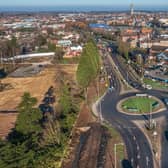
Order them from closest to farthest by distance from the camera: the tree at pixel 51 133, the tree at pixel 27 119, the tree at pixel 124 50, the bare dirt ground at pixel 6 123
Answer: the tree at pixel 27 119 < the tree at pixel 51 133 < the bare dirt ground at pixel 6 123 < the tree at pixel 124 50

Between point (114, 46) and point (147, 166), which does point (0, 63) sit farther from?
point (147, 166)

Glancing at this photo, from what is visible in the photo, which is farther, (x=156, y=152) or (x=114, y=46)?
(x=114, y=46)

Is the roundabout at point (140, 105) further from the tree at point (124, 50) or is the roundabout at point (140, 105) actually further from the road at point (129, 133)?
the tree at point (124, 50)

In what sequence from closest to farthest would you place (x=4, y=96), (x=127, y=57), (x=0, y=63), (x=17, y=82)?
(x=4, y=96)
(x=17, y=82)
(x=127, y=57)
(x=0, y=63)

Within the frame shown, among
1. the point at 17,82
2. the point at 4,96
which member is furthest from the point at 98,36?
the point at 4,96

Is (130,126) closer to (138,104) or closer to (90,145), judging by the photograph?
(90,145)

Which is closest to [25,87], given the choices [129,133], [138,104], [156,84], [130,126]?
[138,104]

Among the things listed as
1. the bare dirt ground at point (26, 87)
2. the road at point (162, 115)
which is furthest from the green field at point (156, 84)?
the bare dirt ground at point (26, 87)

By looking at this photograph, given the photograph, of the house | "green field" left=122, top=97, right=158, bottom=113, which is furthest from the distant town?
the house
